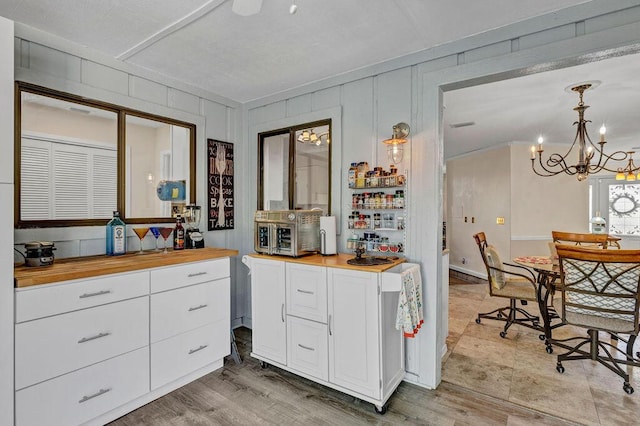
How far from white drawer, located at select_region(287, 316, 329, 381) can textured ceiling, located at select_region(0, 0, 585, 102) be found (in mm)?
2120

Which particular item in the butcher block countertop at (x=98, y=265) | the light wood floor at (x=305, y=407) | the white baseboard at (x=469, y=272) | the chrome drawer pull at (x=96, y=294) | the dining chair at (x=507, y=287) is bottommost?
the light wood floor at (x=305, y=407)

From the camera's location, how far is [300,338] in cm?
246

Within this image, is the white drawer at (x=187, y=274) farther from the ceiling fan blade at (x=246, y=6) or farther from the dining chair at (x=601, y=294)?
the dining chair at (x=601, y=294)

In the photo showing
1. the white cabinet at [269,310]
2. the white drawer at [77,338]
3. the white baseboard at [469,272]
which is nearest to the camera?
the white drawer at [77,338]

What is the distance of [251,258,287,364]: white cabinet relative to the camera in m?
2.57

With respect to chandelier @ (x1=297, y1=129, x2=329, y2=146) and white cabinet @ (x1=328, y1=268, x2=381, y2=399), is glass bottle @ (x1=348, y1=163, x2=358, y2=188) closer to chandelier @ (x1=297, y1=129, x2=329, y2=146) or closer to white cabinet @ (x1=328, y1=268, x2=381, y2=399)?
chandelier @ (x1=297, y1=129, x2=329, y2=146)

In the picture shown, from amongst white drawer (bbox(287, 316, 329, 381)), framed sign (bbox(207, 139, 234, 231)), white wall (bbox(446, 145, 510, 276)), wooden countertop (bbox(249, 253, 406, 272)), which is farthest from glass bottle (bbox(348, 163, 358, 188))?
white wall (bbox(446, 145, 510, 276))

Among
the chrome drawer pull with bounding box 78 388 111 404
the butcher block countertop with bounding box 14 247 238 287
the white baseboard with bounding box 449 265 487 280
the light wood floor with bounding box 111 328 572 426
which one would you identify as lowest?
the light wood floor with bounding box 111 328 572 426

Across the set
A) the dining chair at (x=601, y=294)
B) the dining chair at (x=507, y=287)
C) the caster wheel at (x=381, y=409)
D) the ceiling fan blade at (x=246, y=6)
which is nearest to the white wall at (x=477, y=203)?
the dining chair at (x=507, y=287)

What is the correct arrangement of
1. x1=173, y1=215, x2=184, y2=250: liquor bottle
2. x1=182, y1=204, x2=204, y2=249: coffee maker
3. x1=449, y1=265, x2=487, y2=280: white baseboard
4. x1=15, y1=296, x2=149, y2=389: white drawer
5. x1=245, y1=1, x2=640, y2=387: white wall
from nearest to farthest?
x1=15, y1=296, x2=149, y2=389: white drawer → x1=245, y1=1, x2=640, y2=387: white wall → x1=173, y1=215, x2=184, y2=250: liquor bottle → x1=182, y1=204, x2=204, y2=249: coffee maker → x1=449, y1=265, x2=487, y2=280: white baseboard

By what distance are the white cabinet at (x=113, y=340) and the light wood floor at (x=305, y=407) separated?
19 cm

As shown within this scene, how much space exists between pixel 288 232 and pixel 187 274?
0.86 meters

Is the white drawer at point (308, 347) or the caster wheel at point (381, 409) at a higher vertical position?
the white drawer at point (308, 347)

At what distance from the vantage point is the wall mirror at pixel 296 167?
310 cm
